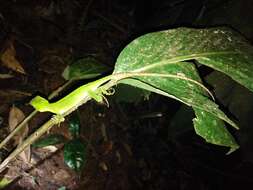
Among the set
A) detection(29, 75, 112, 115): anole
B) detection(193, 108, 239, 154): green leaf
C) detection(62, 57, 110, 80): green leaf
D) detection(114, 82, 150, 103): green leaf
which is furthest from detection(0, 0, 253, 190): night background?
detection(29, 75, 112, 115): anole

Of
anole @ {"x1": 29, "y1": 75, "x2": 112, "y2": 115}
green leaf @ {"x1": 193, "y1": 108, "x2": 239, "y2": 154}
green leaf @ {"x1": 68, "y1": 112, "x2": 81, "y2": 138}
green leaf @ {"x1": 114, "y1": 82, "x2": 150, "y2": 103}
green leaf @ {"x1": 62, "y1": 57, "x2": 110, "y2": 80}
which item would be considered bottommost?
green leaf @ {"x1": 68, "y1": 112, "x2": 81, "y2": 138}

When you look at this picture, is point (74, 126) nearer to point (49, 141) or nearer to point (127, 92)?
point (49, 141)

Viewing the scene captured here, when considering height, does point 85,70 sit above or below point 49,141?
above

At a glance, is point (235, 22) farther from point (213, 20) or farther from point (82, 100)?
point (82, 100)

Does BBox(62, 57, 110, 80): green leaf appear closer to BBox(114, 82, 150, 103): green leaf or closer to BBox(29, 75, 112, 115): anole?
BBox(114, 82, 150, 103): green leaf

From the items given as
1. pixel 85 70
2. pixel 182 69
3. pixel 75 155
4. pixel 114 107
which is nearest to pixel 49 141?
pixel 75 155

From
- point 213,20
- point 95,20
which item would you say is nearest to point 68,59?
point 95,20
